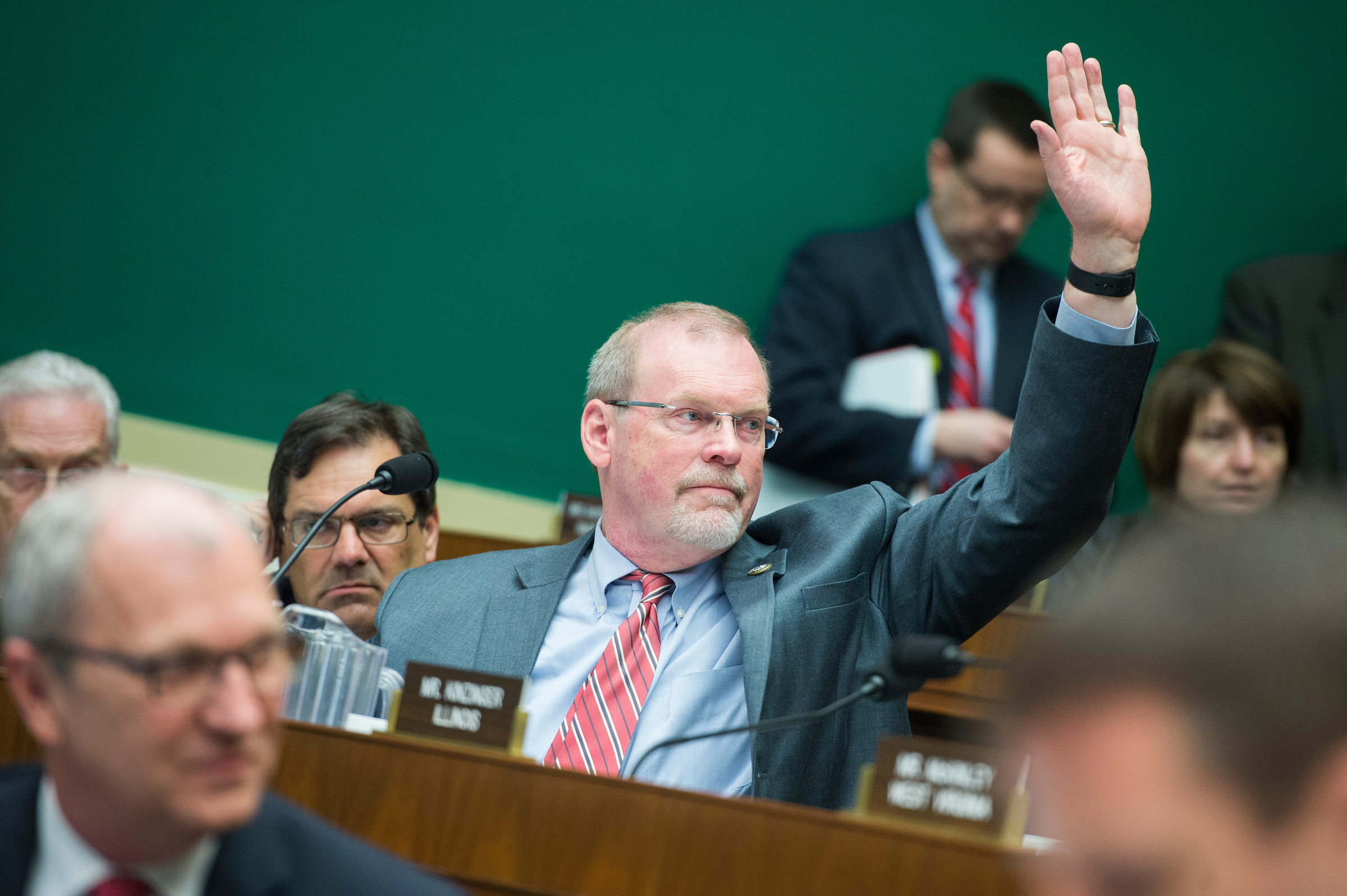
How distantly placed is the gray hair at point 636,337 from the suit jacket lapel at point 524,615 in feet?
0.96

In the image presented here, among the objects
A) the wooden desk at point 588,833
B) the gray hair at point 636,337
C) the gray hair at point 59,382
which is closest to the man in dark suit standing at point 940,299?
the gray hair at point 636,337

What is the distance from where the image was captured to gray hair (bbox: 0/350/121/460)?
3004 mm

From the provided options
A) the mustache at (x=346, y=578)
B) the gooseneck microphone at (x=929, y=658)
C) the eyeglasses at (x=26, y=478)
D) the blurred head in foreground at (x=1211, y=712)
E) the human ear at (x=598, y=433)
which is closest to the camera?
the blurred head in foreground at (x=1211, y=712)

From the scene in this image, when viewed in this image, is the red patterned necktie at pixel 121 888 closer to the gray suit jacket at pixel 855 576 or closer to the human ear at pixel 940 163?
the gray suit jacket at pixel 855 576

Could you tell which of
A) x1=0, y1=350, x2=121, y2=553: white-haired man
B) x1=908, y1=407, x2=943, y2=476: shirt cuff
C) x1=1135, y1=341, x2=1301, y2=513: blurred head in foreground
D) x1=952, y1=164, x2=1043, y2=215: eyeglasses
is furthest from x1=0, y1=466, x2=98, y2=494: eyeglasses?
x1=1135, y1=341, x2=1301, y2=513: blurred head in foreground

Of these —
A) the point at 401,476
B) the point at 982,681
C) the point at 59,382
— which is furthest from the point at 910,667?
the point at 59,382

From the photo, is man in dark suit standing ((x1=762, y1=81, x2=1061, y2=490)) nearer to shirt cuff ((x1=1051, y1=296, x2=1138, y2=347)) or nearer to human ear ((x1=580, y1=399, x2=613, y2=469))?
human ear ((x1=580, y1=399, x2=613, y2=469))

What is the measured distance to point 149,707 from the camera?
1.06m

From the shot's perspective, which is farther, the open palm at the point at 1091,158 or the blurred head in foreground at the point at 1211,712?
the open palm at the point at 1091,158

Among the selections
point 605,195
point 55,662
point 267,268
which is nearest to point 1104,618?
point 55,662

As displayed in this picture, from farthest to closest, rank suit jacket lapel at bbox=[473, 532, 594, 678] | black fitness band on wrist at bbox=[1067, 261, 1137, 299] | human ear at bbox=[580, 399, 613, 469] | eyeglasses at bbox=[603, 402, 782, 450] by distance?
human ear at bbox=[580, 399, 613, 469] < eyeglasses at bbox=[603, 402, 782, 450] < suit jacket lapel at bbox=[473, 532, 594, 678] < black fitness band on wrist at bbox=[1067, 261, 1137, 299]

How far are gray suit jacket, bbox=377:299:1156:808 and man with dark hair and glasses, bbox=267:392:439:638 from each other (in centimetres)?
28

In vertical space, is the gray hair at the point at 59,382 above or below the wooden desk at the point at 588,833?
above

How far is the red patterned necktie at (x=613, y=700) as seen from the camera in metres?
2.04
